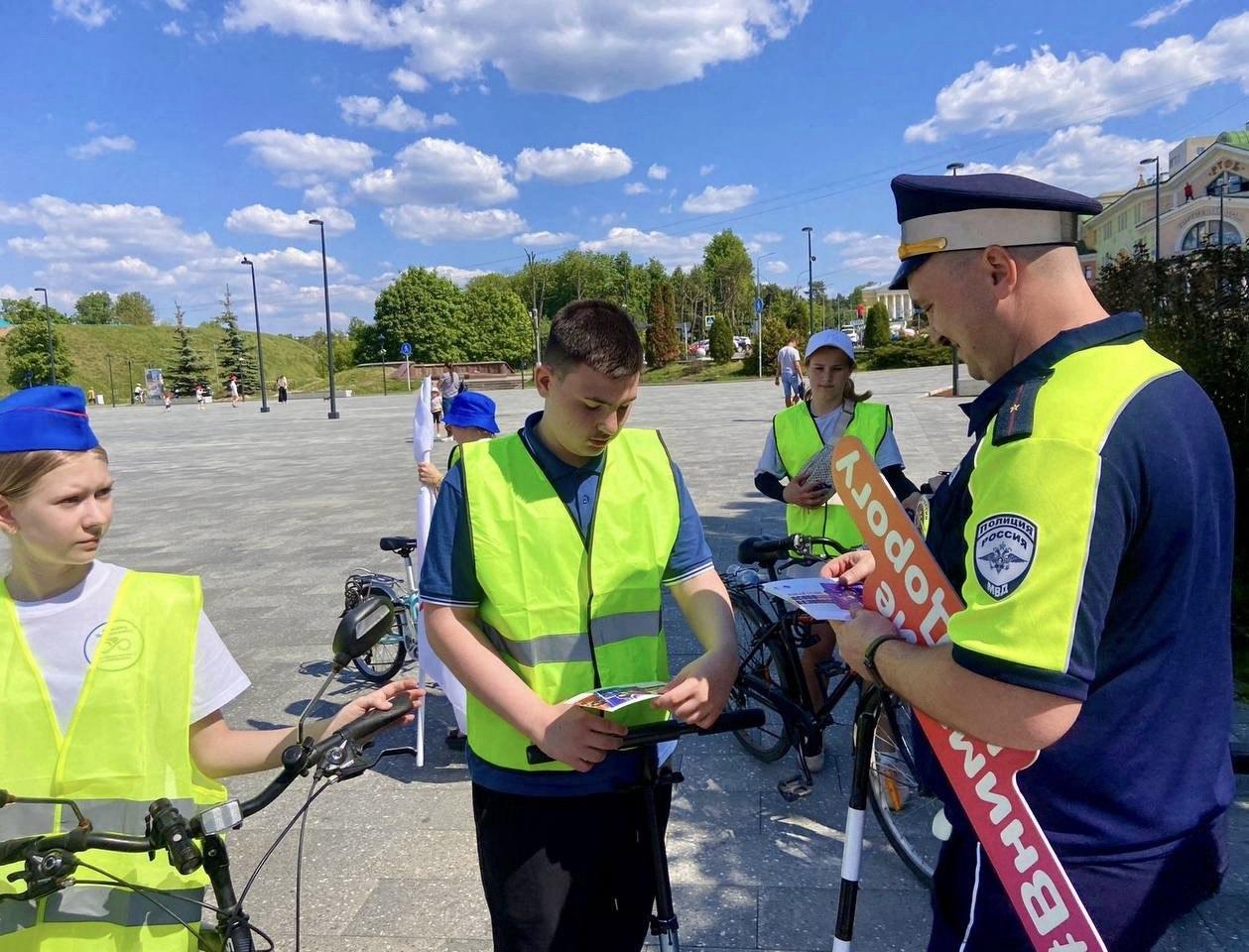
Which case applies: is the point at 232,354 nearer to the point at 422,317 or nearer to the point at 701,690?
the point at 422,317

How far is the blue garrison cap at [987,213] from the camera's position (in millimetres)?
1422

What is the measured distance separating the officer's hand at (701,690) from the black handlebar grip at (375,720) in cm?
51

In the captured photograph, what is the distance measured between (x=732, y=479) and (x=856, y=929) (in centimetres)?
933

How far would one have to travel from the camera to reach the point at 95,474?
1762mm

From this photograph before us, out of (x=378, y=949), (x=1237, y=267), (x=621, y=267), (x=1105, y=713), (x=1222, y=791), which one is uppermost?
(x=621, y=267)

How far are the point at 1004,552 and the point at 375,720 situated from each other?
1196 millimetres

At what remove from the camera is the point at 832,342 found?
414cm

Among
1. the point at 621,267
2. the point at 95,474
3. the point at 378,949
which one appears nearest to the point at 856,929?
the point at 378,949

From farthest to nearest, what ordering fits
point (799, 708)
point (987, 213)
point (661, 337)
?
1. point (661, 337)
2. point (799, 708)
3. point (987, 213)

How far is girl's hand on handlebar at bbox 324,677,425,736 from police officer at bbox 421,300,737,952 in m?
0.11

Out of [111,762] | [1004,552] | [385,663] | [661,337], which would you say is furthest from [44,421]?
[661,337]

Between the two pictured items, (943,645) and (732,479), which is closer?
(943,645)

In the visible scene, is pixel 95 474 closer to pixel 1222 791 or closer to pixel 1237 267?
pixel 1222 791

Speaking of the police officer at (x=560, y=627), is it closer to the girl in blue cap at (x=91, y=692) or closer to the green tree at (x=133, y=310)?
the girl in blue cap at (x=91, y=692)
